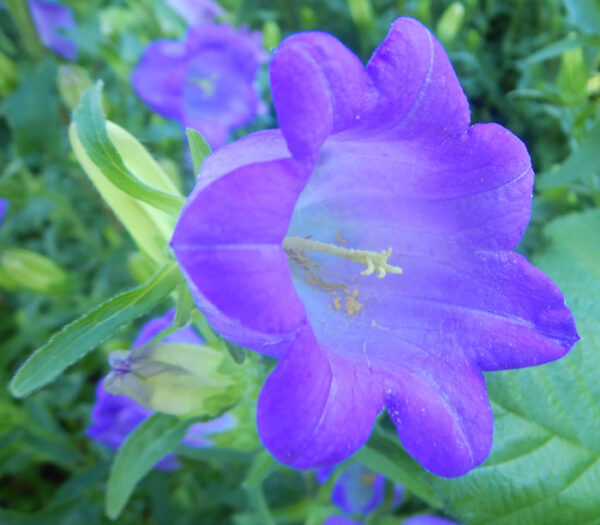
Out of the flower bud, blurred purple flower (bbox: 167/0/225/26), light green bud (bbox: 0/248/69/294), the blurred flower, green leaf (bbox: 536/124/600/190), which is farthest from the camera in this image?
blurred purple flower (bbox: 167/0/225/26)

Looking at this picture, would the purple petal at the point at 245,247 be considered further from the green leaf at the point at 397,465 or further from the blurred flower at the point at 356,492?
the blurred flower at the point at 356,492

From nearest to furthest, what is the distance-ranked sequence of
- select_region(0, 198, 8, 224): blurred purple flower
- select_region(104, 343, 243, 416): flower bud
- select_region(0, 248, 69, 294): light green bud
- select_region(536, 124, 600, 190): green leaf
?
1. select_region(104, 343, 243, 416): flower bud
2. select_region(536, 124, 600, 190): green leaf
3. select_region(0, 248, 69, 294): light green bud
4. select_region(0, 198, 8, 224): blurred purple flower

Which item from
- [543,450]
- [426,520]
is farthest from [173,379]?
[426,520]

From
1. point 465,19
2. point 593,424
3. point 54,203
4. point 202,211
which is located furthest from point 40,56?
point 593,424

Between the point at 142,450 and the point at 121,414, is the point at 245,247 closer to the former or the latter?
the point at 142,450

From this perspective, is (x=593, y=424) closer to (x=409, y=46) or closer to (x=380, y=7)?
(x=409, y=46)

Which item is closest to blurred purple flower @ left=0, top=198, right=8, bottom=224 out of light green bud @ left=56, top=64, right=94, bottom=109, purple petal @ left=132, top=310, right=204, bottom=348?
light green bud @ left=56, top=64, right=94, bottom=109

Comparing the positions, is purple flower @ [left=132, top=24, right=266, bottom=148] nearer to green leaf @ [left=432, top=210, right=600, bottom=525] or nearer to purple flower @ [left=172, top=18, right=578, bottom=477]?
purple flower @ [left=172, top=18, right=578, bottom=477]
